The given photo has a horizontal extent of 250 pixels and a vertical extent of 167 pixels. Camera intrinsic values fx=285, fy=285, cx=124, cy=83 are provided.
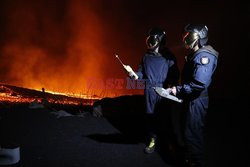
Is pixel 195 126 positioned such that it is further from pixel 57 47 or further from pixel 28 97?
pixel 57 47

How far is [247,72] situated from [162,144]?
850cm

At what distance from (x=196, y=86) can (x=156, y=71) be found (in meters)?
1.35

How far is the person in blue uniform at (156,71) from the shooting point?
18.8 feet

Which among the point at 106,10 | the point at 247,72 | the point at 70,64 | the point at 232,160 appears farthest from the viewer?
the point at 70,64

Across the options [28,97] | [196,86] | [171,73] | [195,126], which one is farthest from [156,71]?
[28,97]

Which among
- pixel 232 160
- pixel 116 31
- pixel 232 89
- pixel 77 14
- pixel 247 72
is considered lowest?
pixel 232 160

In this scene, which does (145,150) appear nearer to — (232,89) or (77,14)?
(232,89)

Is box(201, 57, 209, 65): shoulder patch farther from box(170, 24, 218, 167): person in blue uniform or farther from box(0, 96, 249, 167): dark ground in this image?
box(0, 96, 249, 167): dark ground

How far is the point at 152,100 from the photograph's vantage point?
5.75 metres

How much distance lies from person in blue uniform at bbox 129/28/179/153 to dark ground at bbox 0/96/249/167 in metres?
0.65

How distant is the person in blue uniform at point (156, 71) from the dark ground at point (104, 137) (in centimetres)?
65

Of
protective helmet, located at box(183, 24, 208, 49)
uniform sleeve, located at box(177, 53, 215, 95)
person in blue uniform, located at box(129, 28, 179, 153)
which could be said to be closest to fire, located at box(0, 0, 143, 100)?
person in blue uniform, located at box(129, 28, 179, 153)

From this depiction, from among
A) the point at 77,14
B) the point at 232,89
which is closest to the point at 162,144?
the point at 232,89

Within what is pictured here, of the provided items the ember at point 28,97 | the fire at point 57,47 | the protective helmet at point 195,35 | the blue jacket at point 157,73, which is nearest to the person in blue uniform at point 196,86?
the protective helmet at point 195,35
